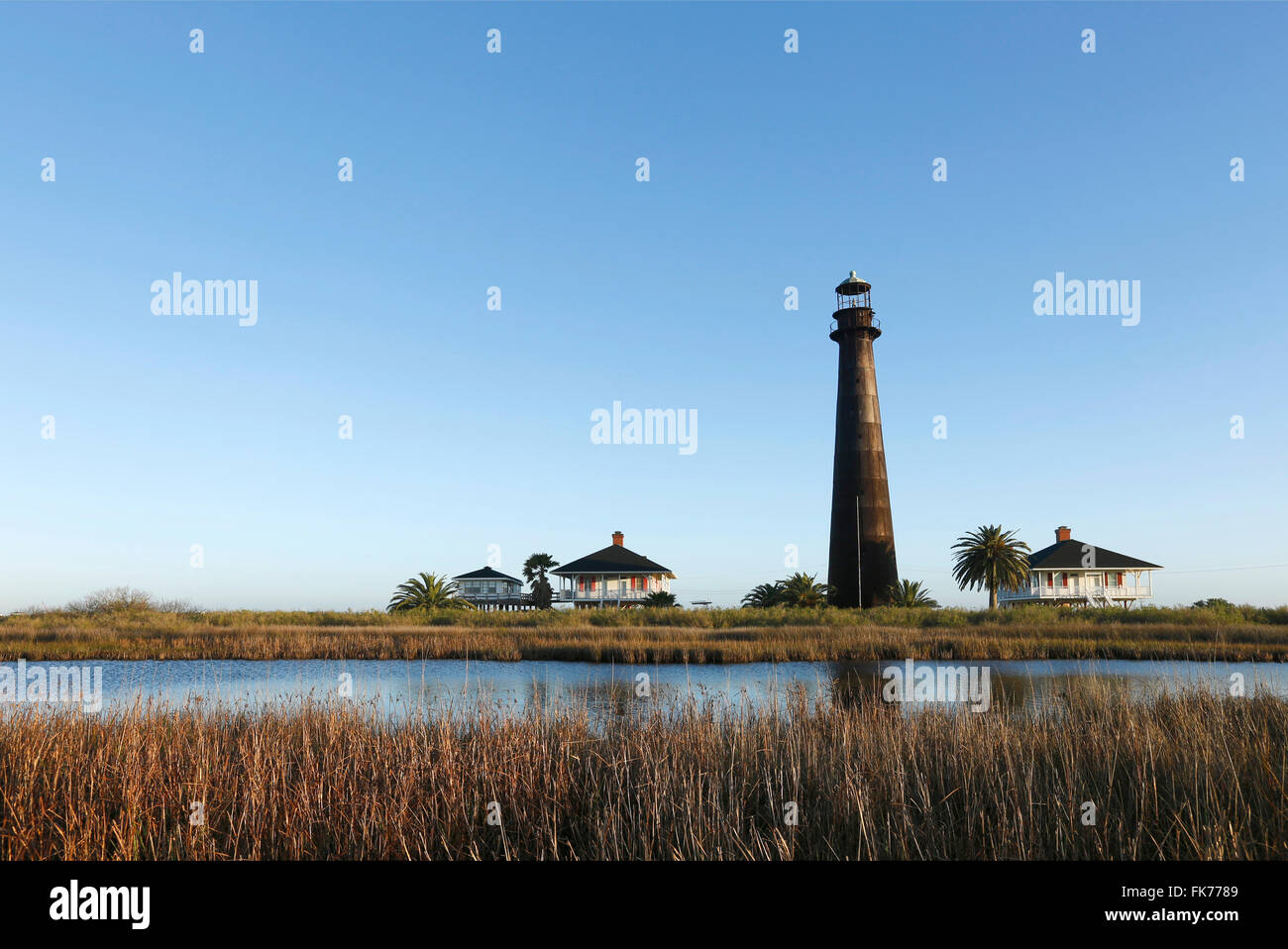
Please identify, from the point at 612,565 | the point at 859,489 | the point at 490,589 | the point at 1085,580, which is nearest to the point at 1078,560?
the point at 1085,580

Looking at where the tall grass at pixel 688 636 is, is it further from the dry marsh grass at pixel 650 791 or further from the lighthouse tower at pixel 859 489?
the dry marsh grass at pixel 650 791

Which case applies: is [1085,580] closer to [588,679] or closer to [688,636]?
[688,636]

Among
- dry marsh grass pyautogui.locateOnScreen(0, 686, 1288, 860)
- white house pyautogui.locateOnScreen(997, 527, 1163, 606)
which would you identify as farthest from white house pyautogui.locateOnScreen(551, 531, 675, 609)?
dry marsh grass pyautogui.locateOnScreen(0, 686, 1288, 860)

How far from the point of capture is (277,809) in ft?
22.1

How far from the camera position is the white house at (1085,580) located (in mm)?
53531

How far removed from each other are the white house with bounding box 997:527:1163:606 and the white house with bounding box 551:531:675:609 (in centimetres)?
2695

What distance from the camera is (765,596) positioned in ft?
156

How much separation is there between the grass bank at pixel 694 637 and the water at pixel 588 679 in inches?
51.5

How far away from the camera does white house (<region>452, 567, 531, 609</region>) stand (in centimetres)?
6016

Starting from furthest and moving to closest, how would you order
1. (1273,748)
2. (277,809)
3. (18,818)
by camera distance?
(1273,748) < (277,809) < (18,818)

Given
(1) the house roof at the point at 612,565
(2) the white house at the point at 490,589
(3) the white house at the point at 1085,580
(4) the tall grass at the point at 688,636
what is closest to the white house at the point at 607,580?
(1) the house roof at the point at 612,565
